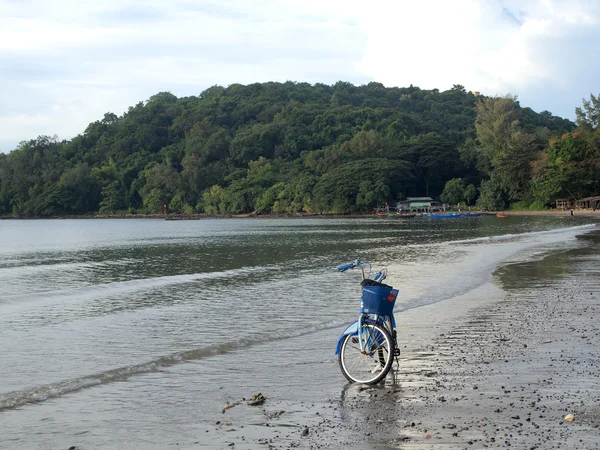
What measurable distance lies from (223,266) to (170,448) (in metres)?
25.8

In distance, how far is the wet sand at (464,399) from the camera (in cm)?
646

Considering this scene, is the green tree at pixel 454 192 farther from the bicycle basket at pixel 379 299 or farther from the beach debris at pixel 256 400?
the beach debris at pixel 256 400

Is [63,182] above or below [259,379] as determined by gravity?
above

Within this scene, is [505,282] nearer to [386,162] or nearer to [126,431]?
[126,431]

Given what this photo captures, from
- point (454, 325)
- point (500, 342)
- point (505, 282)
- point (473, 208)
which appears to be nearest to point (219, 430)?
point (500, 342)

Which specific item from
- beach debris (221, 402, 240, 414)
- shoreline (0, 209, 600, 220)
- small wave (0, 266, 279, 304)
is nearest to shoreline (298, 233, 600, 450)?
beach debris (221, 402, 240, 414)

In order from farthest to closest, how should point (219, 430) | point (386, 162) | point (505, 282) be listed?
point (386, 162), point (505, 282), point (219, 430)

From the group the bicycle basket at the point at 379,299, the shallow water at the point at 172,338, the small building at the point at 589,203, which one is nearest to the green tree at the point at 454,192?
the small building at the point at 589,203

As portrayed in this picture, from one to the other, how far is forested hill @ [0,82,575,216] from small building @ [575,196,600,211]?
11.2 meters

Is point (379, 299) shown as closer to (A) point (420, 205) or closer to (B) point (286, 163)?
(A) point (420, 205)

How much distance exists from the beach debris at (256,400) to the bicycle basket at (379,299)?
6.39 ft

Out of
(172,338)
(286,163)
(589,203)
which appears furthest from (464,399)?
(286,163)

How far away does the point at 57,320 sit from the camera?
16531 millimetres

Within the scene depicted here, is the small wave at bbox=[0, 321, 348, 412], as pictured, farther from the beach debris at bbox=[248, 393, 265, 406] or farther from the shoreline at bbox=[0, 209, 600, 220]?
the shoreline at bbox=[0, 209, 600, 220]
